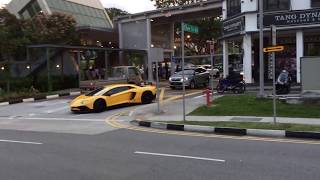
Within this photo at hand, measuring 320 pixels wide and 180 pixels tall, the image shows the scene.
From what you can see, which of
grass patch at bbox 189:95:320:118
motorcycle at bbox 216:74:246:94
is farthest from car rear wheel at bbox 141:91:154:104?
motorcycle at bbox 216:74:246:94

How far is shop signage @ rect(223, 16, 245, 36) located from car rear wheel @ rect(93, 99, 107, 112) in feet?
40.4

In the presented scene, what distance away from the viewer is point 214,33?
72562mm

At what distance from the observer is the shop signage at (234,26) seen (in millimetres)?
32625

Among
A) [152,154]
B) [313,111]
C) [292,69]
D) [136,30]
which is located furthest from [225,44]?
[152,154]

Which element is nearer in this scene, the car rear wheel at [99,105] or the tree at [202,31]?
the car rear wheel at [99,105]

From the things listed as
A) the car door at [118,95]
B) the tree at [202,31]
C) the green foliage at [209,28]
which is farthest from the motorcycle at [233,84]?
the green foliage at [209,28]

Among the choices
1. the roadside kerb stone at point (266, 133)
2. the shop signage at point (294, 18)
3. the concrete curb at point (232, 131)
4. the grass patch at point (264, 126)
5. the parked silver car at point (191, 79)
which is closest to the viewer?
the concrete curb at point (232, 131)

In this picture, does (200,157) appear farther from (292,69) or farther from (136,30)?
(136,30)

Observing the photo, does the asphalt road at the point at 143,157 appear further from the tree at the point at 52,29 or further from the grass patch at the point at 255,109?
the tree at the point at 52,29

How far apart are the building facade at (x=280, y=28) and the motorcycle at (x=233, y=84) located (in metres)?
3.39

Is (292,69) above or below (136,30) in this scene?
below

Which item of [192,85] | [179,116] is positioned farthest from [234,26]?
[179,116]

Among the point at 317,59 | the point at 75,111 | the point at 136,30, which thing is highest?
the point at 136,30

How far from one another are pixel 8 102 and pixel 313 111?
60.4ft
